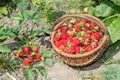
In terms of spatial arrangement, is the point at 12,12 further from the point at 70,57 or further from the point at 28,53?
the point at 70,57

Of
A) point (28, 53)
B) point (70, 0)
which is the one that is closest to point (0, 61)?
point (28, 53)

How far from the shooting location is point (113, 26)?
374cm

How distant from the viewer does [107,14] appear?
383cm

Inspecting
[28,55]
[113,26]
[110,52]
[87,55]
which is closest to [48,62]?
[28,55]

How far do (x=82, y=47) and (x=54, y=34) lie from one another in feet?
1.14

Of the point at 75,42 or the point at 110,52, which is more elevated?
the point at 75,42

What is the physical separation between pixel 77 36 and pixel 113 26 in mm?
416

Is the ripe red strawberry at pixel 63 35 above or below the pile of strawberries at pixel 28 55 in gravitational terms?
above

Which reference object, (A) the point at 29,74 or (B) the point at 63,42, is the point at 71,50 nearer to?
(B) the point at 63,42

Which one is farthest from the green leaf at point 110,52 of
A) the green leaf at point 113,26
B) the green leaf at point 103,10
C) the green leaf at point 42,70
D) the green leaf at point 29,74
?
the green leaf at point 29,74

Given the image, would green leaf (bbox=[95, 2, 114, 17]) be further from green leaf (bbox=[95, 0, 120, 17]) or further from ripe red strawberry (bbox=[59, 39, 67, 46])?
ripe red strawberry (bbox=[59, 39, 67, 46])

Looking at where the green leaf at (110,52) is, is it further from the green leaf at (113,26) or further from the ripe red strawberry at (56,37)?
the ripe red strawberry at (56,37)

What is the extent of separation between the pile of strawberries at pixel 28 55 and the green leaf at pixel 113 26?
2.52 feet

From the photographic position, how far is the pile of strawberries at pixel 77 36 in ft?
11.4
